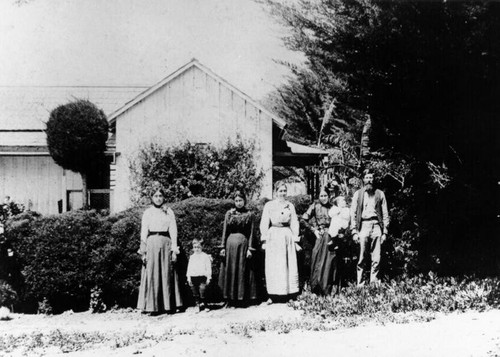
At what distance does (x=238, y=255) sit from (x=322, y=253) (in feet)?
4.70

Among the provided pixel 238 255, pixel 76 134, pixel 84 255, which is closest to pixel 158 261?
pixel 238 255

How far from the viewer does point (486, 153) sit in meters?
11.0

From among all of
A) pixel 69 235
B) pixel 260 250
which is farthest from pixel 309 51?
pixel 69 235

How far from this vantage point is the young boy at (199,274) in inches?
356

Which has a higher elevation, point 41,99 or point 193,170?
point 41,99

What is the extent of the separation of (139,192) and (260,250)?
7.96 metres

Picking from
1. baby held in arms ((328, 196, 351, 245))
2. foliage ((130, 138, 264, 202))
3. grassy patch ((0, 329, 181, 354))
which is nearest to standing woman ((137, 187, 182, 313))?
grassy patch ((0, 329, 181, 354))

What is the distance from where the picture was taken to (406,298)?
318 inches

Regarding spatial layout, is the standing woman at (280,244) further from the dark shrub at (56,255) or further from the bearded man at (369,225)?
the dark shrub at (56,255)

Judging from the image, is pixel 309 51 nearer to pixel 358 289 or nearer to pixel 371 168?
pixel 371 168

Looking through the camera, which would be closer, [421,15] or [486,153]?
[421,15]

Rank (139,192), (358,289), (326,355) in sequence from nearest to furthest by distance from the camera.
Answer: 1. (326,355)
2. (358,289)
3. (139,192)

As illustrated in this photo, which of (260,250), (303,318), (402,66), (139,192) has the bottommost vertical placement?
(303,318)

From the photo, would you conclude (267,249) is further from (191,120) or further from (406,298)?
(191,120)
